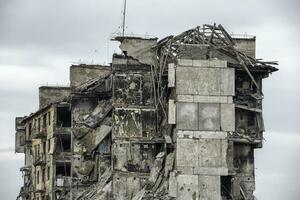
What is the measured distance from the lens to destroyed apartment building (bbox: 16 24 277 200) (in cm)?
6688

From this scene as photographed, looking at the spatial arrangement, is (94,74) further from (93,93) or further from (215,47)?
(215,47)

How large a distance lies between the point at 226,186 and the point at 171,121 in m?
5.88

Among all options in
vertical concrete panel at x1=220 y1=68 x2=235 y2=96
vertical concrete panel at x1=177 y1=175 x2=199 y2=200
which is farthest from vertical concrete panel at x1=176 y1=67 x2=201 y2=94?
vertical concrete panel at x1=177 y1=175 x2=199 y2=200

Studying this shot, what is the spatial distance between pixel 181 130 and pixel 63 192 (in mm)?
16265

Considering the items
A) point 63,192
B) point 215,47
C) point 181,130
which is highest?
point 215,47

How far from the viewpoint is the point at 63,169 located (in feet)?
268

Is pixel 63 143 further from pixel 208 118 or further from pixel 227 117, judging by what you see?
pixel 227 117

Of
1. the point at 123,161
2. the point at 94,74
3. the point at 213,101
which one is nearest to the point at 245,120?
the point at 213,101

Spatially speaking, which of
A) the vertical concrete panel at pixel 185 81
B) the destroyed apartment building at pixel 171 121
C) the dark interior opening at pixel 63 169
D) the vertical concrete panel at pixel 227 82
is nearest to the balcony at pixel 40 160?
the dark interior opening at pixel 63 169

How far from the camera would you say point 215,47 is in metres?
69.0

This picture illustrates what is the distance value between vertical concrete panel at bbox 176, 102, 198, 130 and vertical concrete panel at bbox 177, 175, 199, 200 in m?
3.24

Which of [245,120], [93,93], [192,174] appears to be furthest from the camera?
[93,93]

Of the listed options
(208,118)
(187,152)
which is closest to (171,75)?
(208,118)

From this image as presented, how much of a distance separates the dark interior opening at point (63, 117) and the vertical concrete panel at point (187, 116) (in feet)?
55.5
